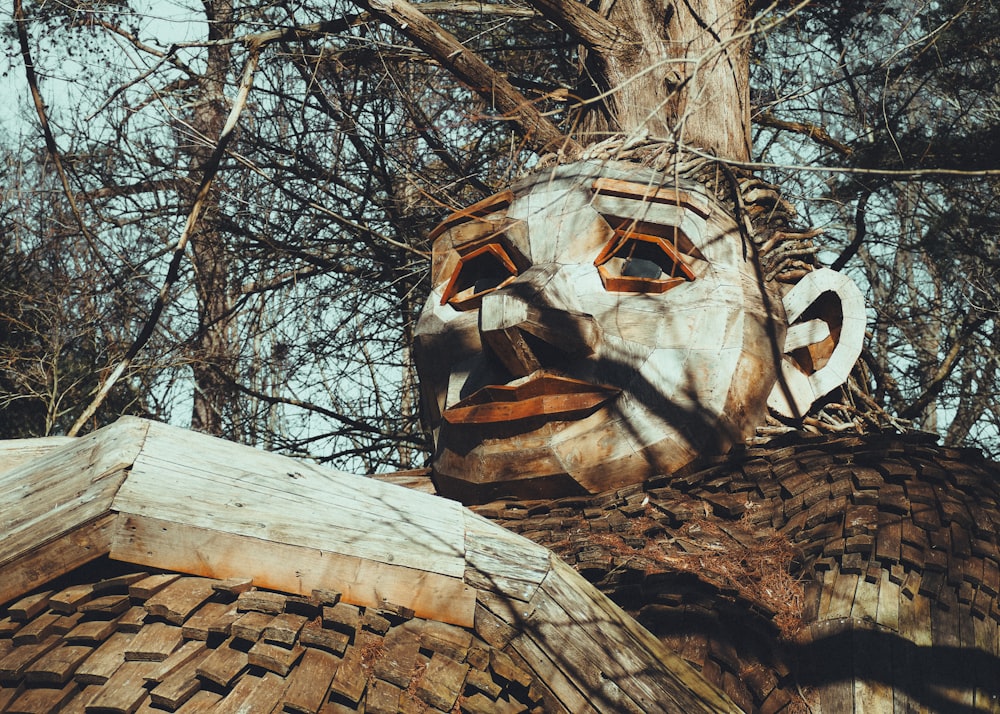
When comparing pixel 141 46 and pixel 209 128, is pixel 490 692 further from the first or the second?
pixel 209 128

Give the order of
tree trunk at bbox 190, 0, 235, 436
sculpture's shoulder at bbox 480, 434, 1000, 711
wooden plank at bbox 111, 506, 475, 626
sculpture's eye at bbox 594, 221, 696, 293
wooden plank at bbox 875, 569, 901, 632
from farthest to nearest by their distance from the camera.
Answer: tree trunk at bbox 190, 0, 235, 436
sculpture's eye at bbox 594, 221, 696, 293
wooden plank at bbox 875, 569, 901, 632
sculpture's shoulder at bbox 480, 434, 1000, 711
wooden plank at bbox 111, 506, 475, 626

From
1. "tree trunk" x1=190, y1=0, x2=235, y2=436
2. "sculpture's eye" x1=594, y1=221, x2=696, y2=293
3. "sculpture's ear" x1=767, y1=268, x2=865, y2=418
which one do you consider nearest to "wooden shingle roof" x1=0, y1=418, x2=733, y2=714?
"sculpture's eye" x1=594, y1=221, x2=696, y2=293

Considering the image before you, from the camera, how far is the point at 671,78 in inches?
233

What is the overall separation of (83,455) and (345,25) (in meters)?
4.89

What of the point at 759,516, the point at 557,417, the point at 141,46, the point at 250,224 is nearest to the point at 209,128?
the point at 250,224

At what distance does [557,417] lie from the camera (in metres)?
4.51

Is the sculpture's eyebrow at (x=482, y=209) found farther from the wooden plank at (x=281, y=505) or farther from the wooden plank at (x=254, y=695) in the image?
the wooden plank at (x=254, y=695)

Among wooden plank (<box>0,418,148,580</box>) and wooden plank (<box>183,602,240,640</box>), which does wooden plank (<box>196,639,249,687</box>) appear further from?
wooden plank (<box>0,418,148,580</box>)

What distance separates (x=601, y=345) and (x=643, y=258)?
0.56 metres

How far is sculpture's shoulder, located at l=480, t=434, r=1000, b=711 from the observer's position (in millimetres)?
3205

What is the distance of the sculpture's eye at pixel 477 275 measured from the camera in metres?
5.05

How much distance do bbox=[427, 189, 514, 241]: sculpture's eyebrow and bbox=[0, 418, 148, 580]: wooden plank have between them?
2531 mm

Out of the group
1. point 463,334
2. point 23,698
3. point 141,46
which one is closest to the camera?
point 23,698

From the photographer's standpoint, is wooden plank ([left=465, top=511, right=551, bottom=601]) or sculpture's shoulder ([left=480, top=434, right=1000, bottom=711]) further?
sculpture's shoulder ([left=480, top=434, right=1000, bottom=711])
